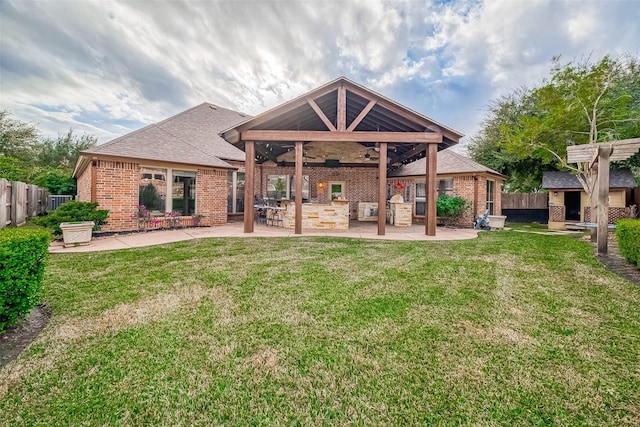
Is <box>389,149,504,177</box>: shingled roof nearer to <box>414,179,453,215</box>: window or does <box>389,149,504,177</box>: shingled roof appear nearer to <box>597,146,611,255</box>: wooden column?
<box>414,179,453,215</box>: window

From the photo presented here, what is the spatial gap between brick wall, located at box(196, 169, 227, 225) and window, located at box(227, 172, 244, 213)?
68.8 inches

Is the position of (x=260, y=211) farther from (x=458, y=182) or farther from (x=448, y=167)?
(x=458, y=182)

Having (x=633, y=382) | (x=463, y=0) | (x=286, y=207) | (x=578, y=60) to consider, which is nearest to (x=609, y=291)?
(x=633, y=382)

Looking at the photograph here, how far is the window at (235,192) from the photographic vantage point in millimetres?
13016

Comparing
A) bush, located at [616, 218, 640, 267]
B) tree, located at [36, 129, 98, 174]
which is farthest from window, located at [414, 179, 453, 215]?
tree, located at [36, 129, 98, 174]

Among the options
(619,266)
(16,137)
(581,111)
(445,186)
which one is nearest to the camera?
(619,266)

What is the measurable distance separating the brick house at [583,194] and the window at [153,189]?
16.9 m

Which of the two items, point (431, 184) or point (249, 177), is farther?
point (249, 177)

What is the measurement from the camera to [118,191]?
8664 millimetres

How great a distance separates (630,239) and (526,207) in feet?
41.3

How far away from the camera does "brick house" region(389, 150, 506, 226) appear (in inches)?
496

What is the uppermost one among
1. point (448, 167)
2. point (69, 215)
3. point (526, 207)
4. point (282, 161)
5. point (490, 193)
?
point (282, 161)

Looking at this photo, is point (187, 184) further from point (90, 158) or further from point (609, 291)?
point (609, 291)

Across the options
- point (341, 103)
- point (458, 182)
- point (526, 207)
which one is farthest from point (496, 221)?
point (341, 103)
